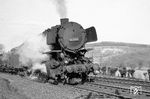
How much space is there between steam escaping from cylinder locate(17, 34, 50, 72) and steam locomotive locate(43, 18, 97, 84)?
0.98 m

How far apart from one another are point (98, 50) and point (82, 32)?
64.9 meters

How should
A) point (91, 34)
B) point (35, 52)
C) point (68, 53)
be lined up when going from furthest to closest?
1. point (35, 52)
2. point (91, 34)
3. point (68, 53)

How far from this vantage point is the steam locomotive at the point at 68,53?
44.5 feet

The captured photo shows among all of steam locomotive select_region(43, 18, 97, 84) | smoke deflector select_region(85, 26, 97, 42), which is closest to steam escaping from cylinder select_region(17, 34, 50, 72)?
steam locomotive select_region(43, 18, 97, 84)

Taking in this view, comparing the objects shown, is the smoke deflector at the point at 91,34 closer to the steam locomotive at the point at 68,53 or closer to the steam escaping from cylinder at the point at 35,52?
the steam locomotive at the point at 68,53

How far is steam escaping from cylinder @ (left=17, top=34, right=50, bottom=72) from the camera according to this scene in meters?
15.7

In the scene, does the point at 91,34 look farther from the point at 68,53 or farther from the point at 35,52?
the point at 35,52

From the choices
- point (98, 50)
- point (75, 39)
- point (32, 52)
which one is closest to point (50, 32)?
→ point (75, 39)

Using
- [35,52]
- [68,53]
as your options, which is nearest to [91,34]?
[68,53]

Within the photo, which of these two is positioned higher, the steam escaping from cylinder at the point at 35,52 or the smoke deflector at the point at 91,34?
the smoke deflector at the point at 91,34

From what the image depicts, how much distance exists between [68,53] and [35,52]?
11.4ft

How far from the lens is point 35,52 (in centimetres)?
1661

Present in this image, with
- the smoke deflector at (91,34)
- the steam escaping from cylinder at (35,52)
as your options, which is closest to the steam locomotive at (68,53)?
the smoke deflector at (91,34)

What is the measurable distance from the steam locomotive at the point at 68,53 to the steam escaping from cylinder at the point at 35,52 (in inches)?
38.5
